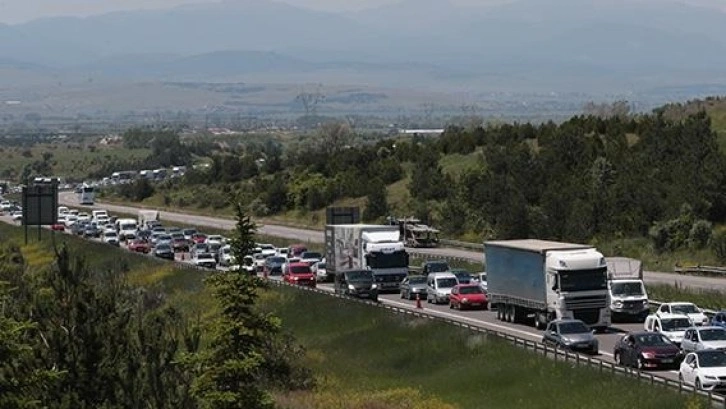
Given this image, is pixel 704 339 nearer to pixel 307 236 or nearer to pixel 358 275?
pixel 358 275

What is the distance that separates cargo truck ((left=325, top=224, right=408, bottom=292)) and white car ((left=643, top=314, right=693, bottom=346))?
2126 cm

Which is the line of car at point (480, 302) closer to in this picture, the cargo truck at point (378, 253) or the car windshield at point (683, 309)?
the car windshield at point (683, 309)

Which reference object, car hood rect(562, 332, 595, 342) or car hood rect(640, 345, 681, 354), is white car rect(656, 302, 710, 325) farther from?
car hood rect(640, 345, 681, 354)

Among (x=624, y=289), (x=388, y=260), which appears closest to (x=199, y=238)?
(x=388, y=260)

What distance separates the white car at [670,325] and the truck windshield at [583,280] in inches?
129

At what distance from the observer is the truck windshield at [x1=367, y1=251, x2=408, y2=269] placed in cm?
6606

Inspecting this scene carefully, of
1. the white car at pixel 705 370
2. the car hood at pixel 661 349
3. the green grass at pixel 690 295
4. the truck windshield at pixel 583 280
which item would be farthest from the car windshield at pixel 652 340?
the green grass at pixel 690 295

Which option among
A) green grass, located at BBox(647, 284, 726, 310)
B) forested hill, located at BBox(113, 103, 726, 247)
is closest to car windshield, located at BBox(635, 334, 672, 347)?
green grass, located at BBox(647, 284, 726, 310)

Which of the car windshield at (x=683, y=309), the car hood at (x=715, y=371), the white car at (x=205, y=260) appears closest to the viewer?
the car hood at (x=715, y=371)

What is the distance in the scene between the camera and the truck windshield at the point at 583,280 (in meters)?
48.6

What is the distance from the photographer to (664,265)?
73.2 m

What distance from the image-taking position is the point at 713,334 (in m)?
40.4

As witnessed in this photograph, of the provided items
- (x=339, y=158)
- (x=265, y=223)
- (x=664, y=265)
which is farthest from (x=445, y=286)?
(x=339, y=158)

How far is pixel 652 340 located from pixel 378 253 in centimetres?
2675
